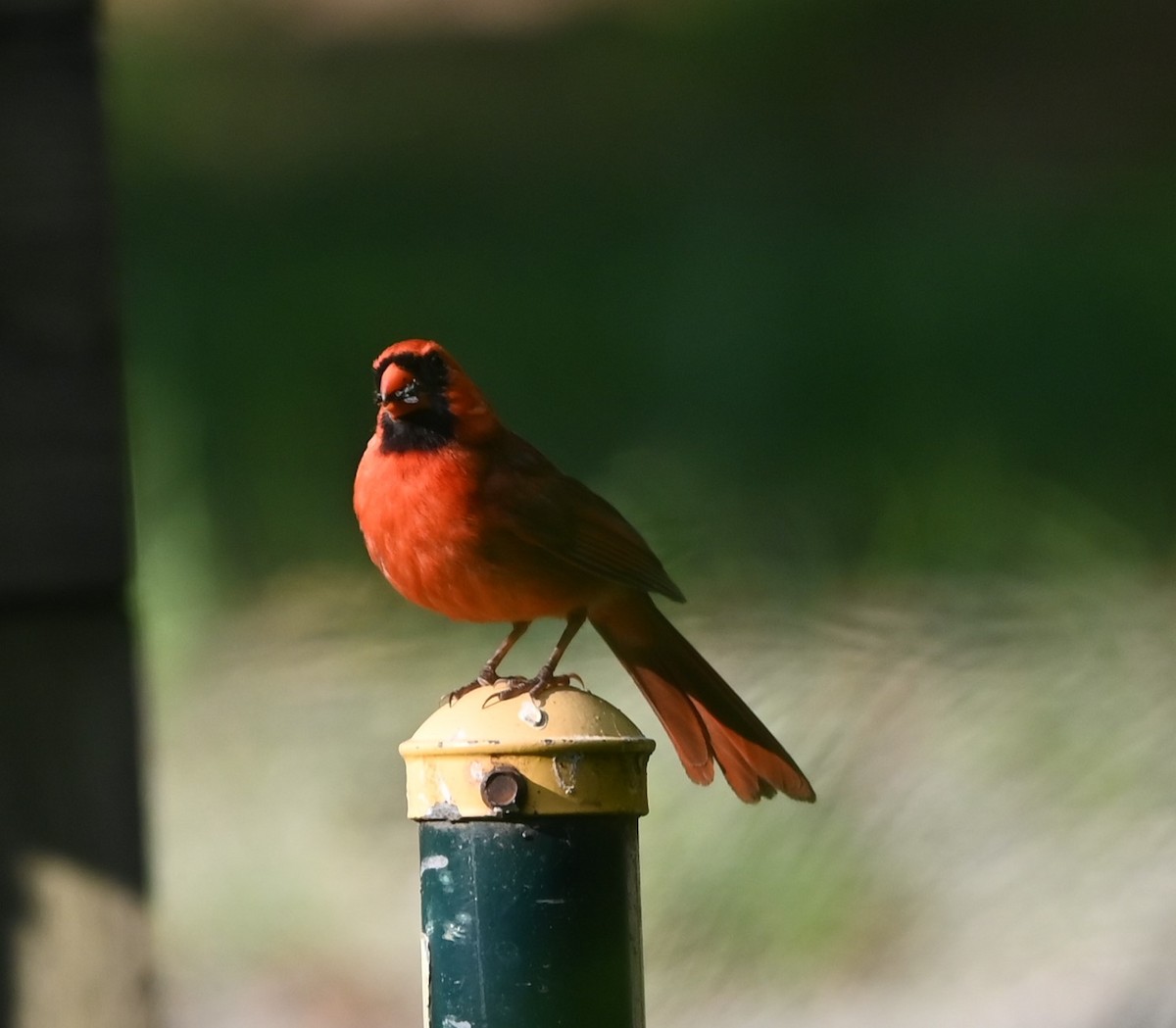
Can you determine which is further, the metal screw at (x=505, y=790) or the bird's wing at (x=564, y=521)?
the bird's wing at (x=564, y=521)

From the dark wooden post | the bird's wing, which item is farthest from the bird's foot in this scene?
the dark wooden post

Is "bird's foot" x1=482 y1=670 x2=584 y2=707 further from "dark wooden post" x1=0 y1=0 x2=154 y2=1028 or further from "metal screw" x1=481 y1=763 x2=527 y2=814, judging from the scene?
"dark wooden post" x1=0 y1=0 x2=154 y2=1028

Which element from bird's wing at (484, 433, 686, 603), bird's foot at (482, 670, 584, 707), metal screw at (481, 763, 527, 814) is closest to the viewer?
metal screw at (481, 763, 527, 814)

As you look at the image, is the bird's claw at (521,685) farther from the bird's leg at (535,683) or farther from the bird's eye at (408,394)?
the bird's eye at (408,394)

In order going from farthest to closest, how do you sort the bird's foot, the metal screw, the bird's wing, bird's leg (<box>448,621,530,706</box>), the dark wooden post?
the dark wooden post < the bird's wing < bird's leg (<box>448,621,530,706</box>) < the bird's foot < the metal screw

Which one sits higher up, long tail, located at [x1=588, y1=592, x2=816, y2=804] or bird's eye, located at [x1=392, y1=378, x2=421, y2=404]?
bird's eye, located at [x1=392, y1=378, x2=421, y2=404]

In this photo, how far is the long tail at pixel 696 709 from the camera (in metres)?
2.22

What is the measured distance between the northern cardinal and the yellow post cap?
0.31 metres

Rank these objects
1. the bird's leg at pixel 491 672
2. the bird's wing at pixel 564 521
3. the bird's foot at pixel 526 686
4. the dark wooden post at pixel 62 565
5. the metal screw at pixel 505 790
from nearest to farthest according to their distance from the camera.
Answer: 1. the metal screw at pixel 505 790
2. the bird's foot at pixel 526 686
3. the bird's leg at pixel 491 672
4. the bird's wing at pixel 564 521
5. the dark wooden post at pixel 62 565

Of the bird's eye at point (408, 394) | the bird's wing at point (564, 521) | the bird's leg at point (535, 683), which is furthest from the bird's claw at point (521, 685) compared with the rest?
the bird's eye at point (408, 394)

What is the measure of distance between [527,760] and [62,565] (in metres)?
1.33

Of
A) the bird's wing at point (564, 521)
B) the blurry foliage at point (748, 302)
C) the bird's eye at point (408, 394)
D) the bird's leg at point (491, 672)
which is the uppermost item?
the blurry foliage at point (748, 302)

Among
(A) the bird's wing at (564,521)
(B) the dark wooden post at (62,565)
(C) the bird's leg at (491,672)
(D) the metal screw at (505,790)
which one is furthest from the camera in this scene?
(B) the dark wooden post at (62,565)

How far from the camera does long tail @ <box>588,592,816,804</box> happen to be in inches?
87.4
